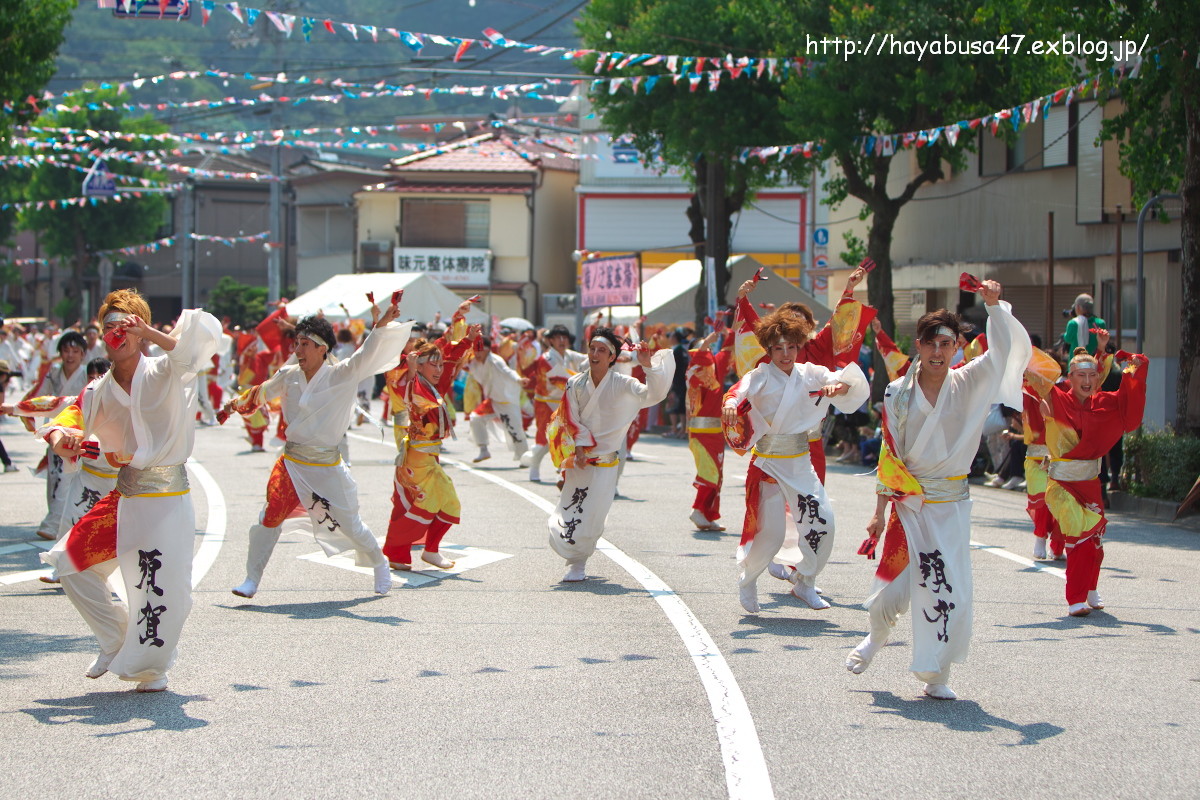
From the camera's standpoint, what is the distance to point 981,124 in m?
18.8

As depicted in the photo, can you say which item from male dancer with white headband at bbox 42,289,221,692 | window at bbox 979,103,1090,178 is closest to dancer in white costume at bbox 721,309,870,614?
male dancer with white headband at bbox 42,289,221,692

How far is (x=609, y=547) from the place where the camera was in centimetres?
1084

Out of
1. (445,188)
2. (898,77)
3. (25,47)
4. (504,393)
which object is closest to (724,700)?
(25,47)

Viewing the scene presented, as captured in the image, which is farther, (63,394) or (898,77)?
(898,77)

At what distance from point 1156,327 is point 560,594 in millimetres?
14985

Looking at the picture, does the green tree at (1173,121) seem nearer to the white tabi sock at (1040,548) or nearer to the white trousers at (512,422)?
the white tabi sock at (1040,548)

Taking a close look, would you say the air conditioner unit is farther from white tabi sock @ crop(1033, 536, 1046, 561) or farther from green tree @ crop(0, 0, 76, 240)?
white tabi sock @ crop(1033, 536, 1046, 561)

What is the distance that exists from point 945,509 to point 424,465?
4.69m

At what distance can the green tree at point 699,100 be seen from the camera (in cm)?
2361

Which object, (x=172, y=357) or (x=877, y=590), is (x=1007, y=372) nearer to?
(x=877, y=590)

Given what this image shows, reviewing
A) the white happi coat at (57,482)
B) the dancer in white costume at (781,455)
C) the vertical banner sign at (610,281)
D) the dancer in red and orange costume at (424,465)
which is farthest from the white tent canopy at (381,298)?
the dancer in white costume at (781,455)

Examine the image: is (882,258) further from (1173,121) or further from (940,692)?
(940,692)

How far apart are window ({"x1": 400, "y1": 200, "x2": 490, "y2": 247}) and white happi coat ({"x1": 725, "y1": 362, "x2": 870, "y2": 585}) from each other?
38186 millimetres

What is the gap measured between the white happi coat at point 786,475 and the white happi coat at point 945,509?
1869 mm
